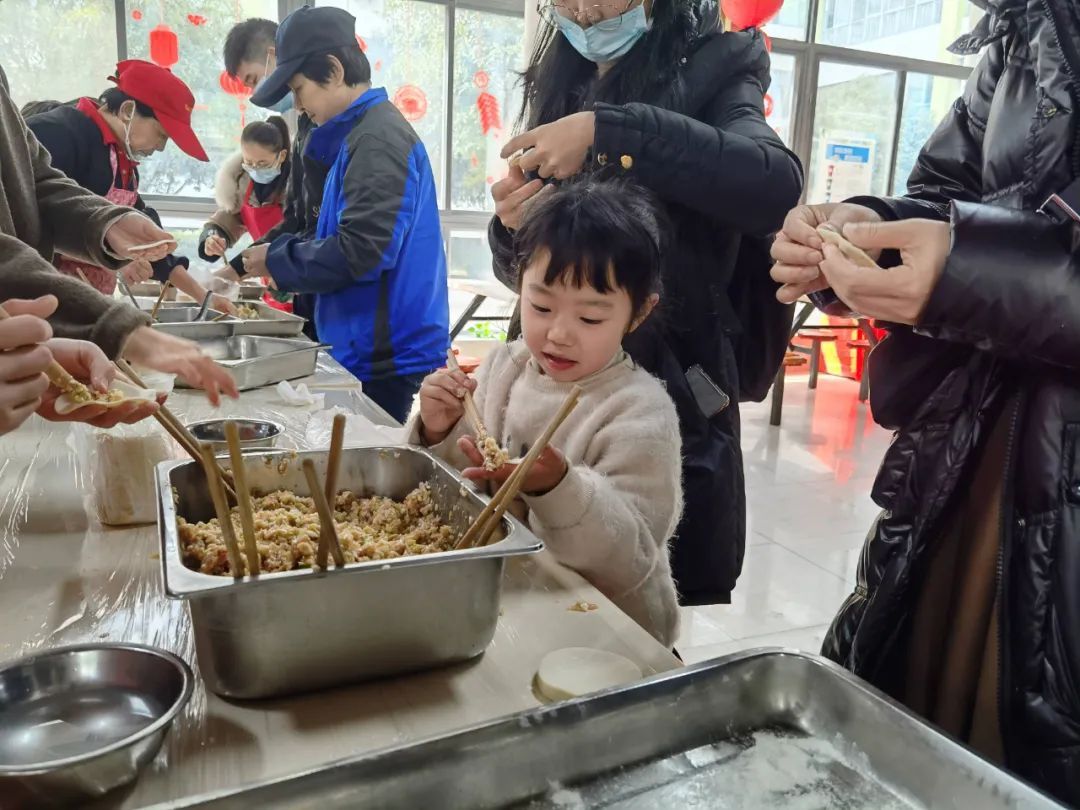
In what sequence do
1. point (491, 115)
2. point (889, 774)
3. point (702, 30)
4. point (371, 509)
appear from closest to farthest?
1. point (889, 774)
2. point (371, 509)
3. point (702, 30)
4. point (491, 115)

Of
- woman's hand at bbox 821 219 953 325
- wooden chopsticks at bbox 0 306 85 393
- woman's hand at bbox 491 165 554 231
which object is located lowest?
wooden chopsticks at bbox 0 306 85 393

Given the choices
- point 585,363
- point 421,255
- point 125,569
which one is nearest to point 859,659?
point 585,363

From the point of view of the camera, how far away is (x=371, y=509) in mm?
1147

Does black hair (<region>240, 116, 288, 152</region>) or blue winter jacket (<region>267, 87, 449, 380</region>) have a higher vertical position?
black hair (<region>240, 116, 288, 152</region>)

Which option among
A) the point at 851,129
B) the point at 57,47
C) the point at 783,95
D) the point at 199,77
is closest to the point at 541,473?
the point at 199,77

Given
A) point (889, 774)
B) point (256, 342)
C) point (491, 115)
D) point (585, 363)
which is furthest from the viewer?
point (491, 115)

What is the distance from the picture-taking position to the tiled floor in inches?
104

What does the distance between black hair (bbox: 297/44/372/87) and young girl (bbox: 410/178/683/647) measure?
4.46 ft

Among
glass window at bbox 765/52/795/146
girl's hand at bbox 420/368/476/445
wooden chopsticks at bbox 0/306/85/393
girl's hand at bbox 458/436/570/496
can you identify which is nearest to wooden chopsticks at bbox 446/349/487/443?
girl's hand at bbox 420/368/476/445

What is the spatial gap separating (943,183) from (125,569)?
129 cm

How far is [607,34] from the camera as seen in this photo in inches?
58.7

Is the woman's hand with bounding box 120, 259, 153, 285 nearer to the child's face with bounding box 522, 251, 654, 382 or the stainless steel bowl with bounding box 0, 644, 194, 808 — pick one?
the child's face with bounding box 522, 251, 654, 382

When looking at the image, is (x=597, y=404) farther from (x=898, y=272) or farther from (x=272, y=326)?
(x=272, y=326)

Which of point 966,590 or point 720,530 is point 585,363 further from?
point 966,590
